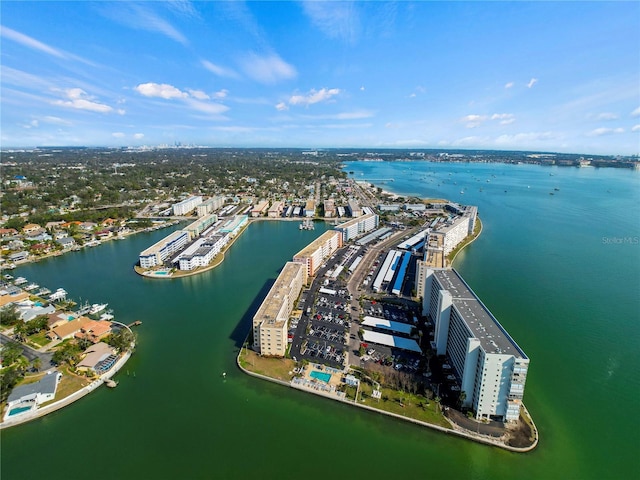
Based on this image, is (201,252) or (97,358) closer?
(97,358)

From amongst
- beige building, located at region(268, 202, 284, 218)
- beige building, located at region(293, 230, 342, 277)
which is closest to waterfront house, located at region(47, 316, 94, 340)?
beige building, located at region(293, 230, 342, 277)

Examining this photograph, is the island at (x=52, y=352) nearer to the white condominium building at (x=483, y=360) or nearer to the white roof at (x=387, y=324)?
the white roof at (x=387, y=324)

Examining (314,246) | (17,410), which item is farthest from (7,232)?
(314,246)

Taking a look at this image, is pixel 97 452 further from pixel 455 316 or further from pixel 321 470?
pixel 455 316

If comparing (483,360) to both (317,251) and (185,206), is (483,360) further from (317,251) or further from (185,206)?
(185,206)

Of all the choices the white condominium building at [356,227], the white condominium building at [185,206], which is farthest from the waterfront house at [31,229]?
the white condominium building at [356,227]

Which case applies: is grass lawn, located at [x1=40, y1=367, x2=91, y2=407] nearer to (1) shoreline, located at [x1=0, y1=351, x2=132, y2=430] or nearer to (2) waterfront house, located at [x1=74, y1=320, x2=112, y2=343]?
(1) shoreline, located at [x1=0, y1=351, x2=132, y2=430]
